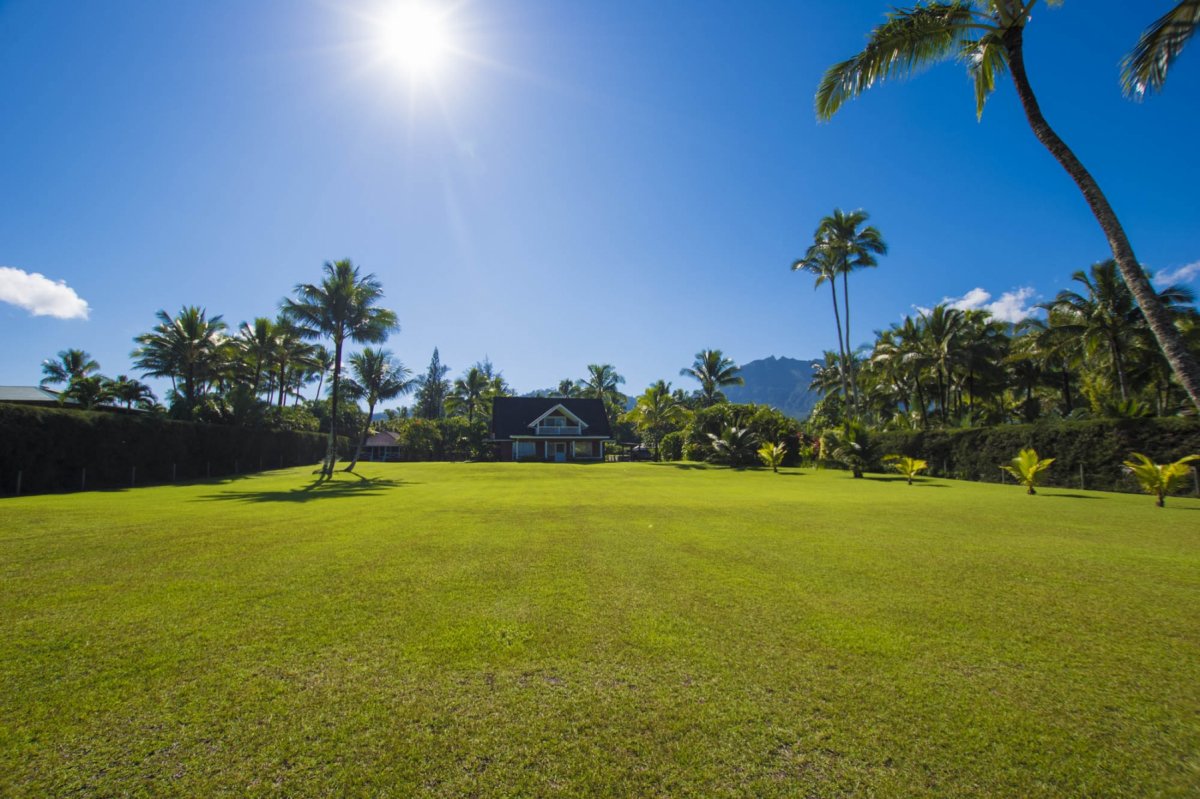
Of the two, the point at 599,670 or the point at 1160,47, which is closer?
the point at 599,670

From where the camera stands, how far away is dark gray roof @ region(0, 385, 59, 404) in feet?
93.3

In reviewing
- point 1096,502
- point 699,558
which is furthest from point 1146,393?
point 699,558

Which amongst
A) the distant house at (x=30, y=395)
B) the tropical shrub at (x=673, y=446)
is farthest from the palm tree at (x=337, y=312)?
the tropical shrub at (x=673, y=446)

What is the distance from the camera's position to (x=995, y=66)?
325 inches

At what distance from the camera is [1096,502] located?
12.8m

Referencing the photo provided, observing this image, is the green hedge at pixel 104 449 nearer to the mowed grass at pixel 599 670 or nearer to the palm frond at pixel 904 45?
the mowed grass at pixel 599 670

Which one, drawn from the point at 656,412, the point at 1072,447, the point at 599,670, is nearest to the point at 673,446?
the point at 656,412

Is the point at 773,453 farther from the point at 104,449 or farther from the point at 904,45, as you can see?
the point at 104,449

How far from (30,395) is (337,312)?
21.0 meters

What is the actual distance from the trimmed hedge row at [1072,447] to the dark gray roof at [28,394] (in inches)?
1889

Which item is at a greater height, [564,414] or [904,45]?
[904,45]

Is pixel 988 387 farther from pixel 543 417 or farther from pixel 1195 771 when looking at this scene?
pixel 1195 771

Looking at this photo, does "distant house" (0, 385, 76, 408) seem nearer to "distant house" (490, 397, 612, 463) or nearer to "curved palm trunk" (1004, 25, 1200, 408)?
"distant house" (490, 397, 612, 463)

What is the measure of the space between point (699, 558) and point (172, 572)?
6.33 meters
